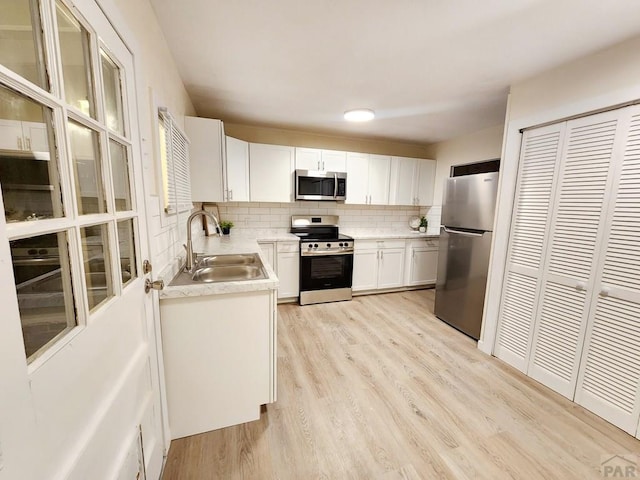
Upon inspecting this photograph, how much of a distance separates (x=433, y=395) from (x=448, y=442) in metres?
0.37

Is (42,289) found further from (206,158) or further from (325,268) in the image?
(325,268)

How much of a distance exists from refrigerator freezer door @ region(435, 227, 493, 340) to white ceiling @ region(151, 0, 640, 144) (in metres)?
1.34

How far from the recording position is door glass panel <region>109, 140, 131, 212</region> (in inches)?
A: 35.8

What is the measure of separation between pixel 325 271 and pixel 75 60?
9.65 ft

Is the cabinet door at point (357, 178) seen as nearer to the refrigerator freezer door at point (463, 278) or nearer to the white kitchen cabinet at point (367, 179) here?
the white kitchen cabinet at point (367, 179)

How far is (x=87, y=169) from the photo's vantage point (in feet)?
2.47

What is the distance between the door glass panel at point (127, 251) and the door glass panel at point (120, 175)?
0.07 meters

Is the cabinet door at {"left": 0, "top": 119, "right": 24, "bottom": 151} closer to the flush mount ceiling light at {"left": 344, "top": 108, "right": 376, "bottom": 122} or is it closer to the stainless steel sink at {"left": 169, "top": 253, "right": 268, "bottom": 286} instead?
the stainless steel sink at {"left": 169, "top": 253, "right": 268, "bottom": 286}

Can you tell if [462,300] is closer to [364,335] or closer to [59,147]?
[364,335]

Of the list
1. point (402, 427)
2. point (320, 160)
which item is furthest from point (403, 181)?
point (402, 427)

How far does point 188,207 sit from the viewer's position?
2137mm

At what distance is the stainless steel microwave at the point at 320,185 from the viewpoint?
11.0 ft

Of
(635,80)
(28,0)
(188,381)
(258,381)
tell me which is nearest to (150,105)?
(28,0)

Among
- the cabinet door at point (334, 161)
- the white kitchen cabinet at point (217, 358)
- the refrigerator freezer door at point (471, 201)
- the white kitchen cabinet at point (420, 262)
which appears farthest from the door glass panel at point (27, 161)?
the white kitchen cabinet at point (420, 262)
